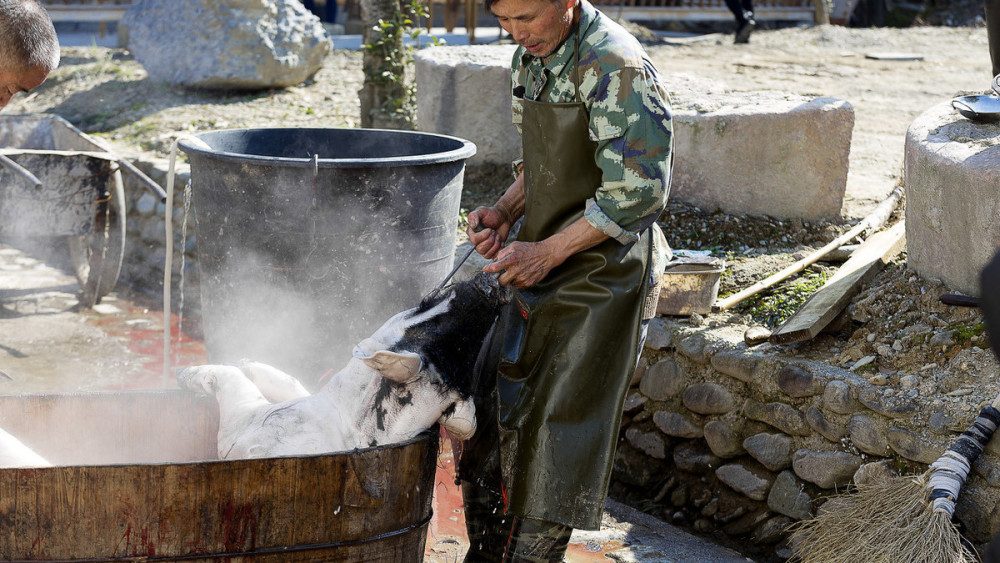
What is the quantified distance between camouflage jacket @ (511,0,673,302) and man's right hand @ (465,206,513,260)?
49 centimetres

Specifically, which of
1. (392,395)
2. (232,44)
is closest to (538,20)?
(392,395)

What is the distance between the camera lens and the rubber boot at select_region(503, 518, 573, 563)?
274 centimetres

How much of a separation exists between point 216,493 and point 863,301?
9.49 feet

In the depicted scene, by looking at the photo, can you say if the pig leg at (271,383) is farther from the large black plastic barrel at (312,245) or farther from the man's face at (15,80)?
the man's face at (15,80)

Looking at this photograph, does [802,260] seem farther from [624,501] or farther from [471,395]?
[471,395]

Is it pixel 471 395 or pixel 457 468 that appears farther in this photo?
pixel 457 468

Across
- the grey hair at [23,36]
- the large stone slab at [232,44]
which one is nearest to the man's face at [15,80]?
the grey hair at [23,36]

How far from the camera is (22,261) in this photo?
24.8 ft

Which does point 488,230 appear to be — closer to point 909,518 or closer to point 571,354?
point 571,354

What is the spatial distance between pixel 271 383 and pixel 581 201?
1.21 meters

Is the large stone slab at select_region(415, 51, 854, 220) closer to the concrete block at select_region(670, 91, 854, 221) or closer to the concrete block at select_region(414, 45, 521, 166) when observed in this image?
the concrete block at select_region(670, 91, 854, 221)

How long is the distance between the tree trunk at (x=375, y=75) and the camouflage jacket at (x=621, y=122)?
467 centimetres

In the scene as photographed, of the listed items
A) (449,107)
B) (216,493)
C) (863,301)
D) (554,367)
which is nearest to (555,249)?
(554,367)

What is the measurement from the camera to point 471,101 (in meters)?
6.61
